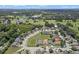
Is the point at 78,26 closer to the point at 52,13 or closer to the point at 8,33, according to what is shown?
the point at 52,13

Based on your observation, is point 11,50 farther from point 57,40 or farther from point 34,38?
point 57,40

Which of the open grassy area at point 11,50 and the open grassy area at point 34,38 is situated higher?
the open grassy area at point 34,38

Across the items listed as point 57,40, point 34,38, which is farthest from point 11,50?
point 57,40

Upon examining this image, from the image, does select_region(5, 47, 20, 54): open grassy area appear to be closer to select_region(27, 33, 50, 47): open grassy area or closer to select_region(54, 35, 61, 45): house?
select_region(27, 33, 50, 47): open grassy area

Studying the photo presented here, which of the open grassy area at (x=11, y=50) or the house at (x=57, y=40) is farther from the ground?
the house at (x=57, y=40)

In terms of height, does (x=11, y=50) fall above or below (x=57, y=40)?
below

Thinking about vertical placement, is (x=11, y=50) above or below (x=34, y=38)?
below

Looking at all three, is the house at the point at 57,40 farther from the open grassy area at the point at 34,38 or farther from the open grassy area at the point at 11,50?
the open grassy area at the point at 11,50

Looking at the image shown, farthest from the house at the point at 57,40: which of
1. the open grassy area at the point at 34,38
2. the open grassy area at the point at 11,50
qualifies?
the open grassy area at the point at 11,50

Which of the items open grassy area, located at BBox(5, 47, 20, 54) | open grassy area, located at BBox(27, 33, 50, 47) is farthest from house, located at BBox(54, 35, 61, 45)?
open grassy area, located at BBox(5, 47, 20, 54)
